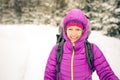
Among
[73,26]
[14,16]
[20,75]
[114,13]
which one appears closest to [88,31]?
[73,26]

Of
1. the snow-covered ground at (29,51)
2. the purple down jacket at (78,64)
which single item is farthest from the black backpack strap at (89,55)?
the snow-covered ground at (29,51)

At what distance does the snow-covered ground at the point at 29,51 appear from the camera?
3.41 m

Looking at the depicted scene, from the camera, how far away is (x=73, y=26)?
2.25 meters

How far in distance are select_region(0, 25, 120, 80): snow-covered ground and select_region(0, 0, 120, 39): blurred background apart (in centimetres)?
102

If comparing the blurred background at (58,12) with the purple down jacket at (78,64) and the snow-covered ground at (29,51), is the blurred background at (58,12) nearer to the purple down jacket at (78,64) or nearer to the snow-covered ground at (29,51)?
the snow-covered ground at (29,51)

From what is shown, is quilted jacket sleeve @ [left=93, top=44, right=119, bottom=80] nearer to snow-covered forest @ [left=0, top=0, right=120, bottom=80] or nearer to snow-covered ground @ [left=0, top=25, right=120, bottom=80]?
snow-covered forest @ [left=0, top=0, right=120, bottom=80]

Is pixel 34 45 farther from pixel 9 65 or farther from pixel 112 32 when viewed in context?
pixel 112 32

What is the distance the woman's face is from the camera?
2.25 m

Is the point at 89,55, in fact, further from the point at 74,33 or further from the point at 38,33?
the point at 38,33

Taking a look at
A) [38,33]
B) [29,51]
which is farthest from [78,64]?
[38,33]

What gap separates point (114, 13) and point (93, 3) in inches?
28.2

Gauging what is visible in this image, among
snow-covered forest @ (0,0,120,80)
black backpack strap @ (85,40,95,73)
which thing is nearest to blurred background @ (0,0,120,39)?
snow-covered forest @ (0,0,120,80)

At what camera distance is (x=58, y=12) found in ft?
22.6

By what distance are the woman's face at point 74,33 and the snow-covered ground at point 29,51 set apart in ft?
3.33
